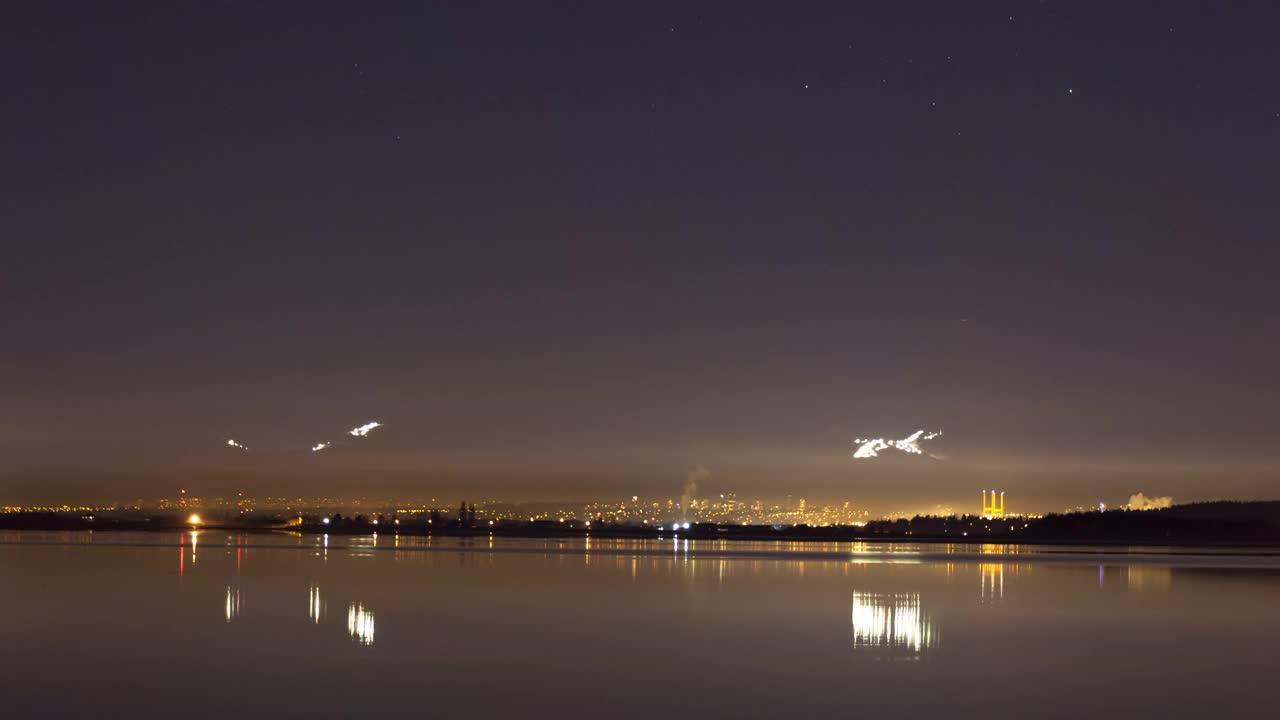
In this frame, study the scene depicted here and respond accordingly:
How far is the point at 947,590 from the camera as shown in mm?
42719

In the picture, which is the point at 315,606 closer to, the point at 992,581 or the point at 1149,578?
the point at 992,581

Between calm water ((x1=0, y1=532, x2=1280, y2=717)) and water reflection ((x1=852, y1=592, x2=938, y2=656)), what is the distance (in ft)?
0.44

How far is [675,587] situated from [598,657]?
18.1 m

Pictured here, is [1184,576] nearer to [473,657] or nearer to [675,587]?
[675,587]

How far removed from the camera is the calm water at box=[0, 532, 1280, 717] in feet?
64.9

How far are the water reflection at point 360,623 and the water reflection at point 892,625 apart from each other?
1035 cm

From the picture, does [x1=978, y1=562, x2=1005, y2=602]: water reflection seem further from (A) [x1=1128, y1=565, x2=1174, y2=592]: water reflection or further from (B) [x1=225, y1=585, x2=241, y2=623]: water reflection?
(B) [x1=225, y1=585, x2=241, y2=623]: water reflection

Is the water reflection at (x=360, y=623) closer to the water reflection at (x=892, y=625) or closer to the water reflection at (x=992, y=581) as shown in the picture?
the water reflection at (x=892, y=625)

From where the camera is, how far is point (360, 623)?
29047 millimetres

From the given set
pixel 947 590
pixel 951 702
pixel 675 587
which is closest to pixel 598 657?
pixel 951 702

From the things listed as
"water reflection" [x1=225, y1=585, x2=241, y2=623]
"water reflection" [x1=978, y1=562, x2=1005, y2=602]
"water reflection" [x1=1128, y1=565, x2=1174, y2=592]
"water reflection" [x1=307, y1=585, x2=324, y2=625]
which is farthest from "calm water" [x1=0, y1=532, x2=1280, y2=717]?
"water reflection" [x1=1128, y1=565, x2=1174, y2=592]

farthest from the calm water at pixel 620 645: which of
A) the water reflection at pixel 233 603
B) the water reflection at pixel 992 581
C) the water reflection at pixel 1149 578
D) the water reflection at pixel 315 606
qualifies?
the water reflection at pixel 1149 578

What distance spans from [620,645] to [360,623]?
21.8ft

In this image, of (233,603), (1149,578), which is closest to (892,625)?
(233,603)
